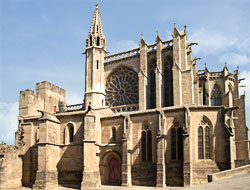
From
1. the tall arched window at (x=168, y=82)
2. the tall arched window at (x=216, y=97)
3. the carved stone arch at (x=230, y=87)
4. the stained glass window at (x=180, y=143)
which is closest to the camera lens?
the stained glass window at (x=180, y=143)

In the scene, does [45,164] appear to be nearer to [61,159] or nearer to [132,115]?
[61,159]

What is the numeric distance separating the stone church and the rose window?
0.13m

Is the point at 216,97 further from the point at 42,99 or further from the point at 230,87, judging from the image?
the point at 42,99

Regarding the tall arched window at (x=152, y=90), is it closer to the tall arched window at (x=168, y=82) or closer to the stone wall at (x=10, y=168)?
the tall arched window at (x=168, y=82)

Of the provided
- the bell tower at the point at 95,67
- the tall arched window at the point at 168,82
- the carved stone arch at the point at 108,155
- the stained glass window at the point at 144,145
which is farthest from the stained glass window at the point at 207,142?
the bell tower at the point at 95,67

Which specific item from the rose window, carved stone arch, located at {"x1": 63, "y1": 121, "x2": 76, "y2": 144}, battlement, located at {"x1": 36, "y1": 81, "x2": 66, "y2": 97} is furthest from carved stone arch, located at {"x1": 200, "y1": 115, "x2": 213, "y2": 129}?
battlement, located at {"x1": 36, "y1": 81, "x2": 66, "y2": 97}

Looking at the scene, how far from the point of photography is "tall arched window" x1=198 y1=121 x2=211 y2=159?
23312mm

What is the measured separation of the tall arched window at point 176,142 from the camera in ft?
78.2

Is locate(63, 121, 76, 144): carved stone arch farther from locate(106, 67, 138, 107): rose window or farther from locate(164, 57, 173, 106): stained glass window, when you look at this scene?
locate(164, 57, 173, 106): stained glass window

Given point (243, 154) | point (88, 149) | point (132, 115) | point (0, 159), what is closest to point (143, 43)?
point (132, 115)

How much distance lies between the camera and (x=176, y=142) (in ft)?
79.2

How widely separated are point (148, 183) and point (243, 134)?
15623mm

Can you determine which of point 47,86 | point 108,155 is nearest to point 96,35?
point 47,86

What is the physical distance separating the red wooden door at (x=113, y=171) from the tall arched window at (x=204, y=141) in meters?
7.64
